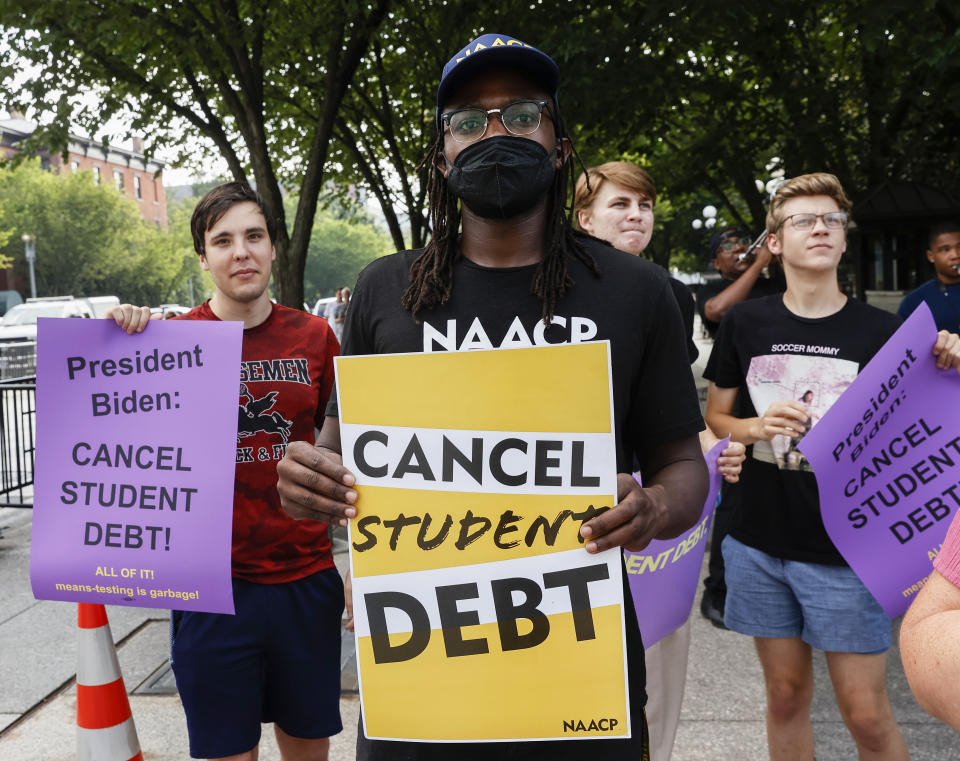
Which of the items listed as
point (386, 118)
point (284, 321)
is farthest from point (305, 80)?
point (284, 321)

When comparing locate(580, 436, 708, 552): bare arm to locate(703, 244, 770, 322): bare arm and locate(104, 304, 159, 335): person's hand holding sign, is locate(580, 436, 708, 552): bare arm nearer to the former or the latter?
locate(104, 304, 159, 335): person's hand holding sign

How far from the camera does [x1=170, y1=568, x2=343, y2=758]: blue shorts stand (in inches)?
107

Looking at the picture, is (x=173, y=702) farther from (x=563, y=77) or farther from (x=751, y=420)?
(x=563, y=77)

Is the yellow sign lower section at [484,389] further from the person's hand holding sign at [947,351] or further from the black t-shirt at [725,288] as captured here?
the black t-shirt at [725,288]

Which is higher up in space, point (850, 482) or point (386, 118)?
point (386, 118)

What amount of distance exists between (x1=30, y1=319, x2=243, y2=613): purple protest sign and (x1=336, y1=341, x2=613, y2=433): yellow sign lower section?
1.18 metres

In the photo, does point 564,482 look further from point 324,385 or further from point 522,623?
point 324,385

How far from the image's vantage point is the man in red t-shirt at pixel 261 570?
2729 mm

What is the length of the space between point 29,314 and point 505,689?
2953 cm

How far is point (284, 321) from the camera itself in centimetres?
303

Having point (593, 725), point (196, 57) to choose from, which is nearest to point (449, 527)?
point (593, 725)

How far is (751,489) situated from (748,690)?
5.67 feet

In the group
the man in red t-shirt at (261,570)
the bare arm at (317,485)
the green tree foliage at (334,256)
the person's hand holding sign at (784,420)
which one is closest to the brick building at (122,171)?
the green tree foliage at (334,256)

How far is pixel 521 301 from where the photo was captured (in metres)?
1.78
